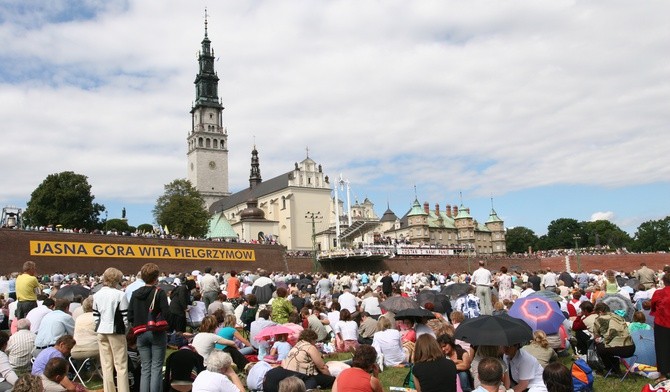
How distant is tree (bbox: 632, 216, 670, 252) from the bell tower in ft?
278

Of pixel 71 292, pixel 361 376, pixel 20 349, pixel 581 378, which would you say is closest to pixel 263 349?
pixel 20 349

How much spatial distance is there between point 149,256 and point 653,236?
11018cm

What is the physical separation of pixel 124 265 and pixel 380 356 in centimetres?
3441

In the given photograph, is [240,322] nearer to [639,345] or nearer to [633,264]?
[639,345]

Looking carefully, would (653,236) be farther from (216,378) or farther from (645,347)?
(216,378)

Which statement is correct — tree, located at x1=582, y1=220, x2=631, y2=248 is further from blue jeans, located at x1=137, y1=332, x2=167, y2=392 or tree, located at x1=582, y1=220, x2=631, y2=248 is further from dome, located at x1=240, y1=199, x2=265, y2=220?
blue jeans, located at x1=137, y1=332, x2=167, y2=392

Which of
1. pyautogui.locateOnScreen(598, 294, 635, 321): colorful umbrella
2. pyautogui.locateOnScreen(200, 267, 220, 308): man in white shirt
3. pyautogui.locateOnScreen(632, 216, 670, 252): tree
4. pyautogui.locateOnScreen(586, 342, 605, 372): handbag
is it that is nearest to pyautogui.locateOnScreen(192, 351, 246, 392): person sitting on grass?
pyautogui.locateOnScreen(586, 342, 605, 372): handbag

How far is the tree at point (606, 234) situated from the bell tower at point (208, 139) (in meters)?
77.6

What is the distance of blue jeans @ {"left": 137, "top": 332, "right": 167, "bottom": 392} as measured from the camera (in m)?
8.20

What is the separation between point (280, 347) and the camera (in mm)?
10422

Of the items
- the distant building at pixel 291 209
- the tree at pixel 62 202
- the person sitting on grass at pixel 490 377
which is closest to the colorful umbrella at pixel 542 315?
the person sitting on grass at pixel 490 377

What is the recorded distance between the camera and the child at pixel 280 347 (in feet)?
33.9

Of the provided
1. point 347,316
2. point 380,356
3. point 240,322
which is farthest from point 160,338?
point 240,322

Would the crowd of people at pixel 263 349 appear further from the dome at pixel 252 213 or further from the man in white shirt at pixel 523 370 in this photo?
the dome at pixel 252 213
